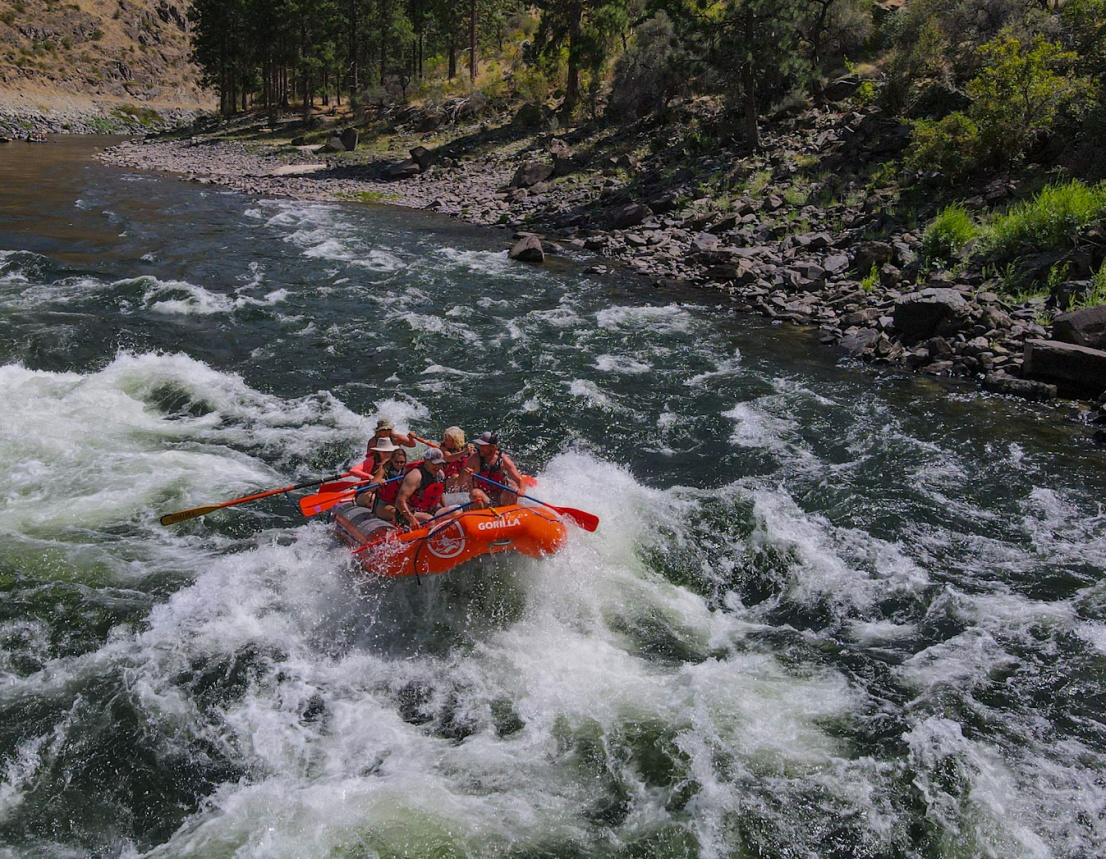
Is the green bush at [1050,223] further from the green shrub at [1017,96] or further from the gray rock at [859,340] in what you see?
the gray rock at [859,340]

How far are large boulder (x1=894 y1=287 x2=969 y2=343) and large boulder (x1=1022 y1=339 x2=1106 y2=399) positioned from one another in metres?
1.64

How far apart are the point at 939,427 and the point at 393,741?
30.0 feet

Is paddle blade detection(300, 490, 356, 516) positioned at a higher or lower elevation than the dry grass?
higher

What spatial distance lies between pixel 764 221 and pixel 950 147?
459 cm

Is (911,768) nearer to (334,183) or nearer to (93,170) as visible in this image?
(334,183)

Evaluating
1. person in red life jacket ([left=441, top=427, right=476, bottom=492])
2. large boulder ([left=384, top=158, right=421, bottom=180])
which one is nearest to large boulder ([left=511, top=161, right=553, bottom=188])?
large boulder ([left=384, top=158, right=421, bottom=180])

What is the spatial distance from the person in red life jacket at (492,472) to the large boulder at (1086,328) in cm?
984

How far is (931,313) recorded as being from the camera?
14.4m

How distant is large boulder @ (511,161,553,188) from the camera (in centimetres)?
2991

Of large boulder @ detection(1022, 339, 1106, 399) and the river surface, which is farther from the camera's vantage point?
large boulder @ detection(1022, 339, 1106, 399)

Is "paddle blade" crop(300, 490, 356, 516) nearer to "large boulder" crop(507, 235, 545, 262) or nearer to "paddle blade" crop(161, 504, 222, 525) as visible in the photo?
"paddle blade" crop(161, 504, 222, 525)

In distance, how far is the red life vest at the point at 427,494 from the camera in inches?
328

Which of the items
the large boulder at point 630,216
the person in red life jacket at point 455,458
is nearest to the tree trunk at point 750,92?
the large boulder at point 630,216

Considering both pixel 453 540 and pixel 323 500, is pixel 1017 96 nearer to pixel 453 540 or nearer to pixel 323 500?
pixel 453 540
